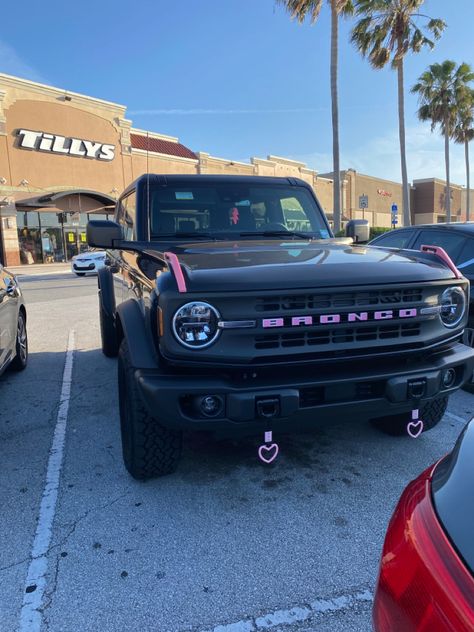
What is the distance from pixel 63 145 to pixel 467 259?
25.9 m

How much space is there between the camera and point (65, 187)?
26.5 metres

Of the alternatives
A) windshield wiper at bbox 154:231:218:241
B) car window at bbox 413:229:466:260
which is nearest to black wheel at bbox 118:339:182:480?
windshield wiper at bbox 154:231:218:241

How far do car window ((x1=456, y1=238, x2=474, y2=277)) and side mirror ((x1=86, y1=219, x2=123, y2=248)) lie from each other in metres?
3.43

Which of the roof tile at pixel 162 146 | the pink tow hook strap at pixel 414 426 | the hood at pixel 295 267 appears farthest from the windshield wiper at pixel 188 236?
the roof tile at pixel 162 146

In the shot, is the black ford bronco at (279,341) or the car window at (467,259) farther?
the car window at (467,259)

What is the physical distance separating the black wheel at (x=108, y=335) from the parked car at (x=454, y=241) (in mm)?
3725

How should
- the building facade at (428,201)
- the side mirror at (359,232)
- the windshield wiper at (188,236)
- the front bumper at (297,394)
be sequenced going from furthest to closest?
the building facade at (428,201) < the side mirror at (359,232) < the windshield wiper at (188,236) < the front bumper at (297,394)

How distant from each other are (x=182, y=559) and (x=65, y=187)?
89.8 feet

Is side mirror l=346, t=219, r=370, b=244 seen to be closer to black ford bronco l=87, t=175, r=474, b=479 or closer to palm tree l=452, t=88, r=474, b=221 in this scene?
black ford bronco l=87, t=175, r=474, b=479

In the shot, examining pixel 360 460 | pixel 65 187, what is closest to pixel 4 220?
pixel 65 187

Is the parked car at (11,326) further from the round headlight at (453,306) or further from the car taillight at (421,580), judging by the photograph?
the car taillight at (421,580)

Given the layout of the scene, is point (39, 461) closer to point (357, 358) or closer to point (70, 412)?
point (70, 412)

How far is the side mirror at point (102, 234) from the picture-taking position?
3.39 meters

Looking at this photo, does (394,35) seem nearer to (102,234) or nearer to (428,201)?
(102,234)
